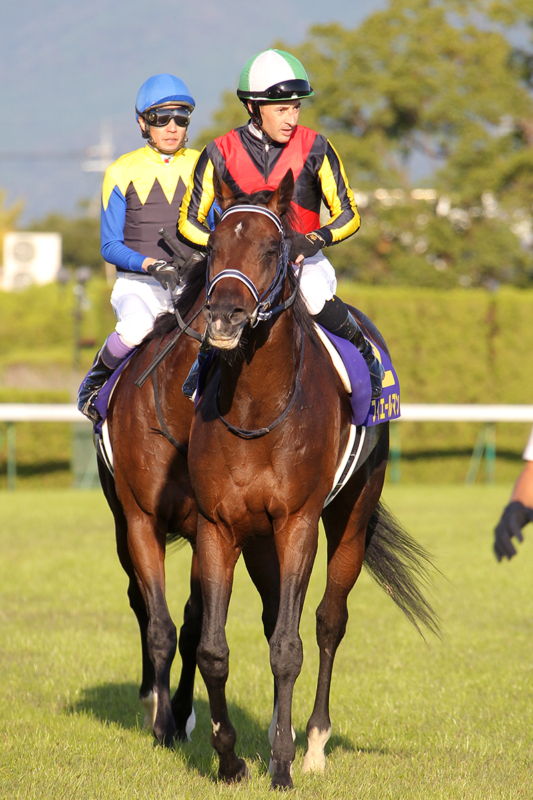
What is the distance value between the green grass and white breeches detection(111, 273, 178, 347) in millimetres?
1910

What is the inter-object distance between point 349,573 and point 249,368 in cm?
158

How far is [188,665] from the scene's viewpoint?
5.12 meters

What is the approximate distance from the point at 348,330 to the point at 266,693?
231 centimetres

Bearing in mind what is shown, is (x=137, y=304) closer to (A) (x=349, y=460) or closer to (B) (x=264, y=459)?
(A) (x=349, y=460)

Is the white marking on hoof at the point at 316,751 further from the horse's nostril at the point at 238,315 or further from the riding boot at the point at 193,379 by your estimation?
the horse's nostril at the point at 238,315

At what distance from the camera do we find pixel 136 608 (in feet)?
18.2

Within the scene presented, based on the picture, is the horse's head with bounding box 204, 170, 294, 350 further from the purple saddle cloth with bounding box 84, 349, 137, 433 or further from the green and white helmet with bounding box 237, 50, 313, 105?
the purple saddle cloth with bounding box 84, 349, 137, 433

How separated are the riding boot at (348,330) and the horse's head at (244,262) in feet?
2.25

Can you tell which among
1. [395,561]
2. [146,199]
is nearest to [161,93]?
[146,199]

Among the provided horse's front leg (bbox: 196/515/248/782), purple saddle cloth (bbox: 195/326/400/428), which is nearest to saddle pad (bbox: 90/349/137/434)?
purple saddle cloth (bbox: 195/326/400/428)

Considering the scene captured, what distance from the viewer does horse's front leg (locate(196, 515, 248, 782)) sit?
3875 mm

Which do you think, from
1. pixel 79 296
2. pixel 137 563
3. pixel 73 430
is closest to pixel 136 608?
pixel 137 563

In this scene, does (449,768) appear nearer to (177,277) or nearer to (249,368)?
(249,368)

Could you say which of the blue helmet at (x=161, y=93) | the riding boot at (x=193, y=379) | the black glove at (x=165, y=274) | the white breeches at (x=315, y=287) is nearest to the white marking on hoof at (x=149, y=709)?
the riding boot at (x=193, y=379)
